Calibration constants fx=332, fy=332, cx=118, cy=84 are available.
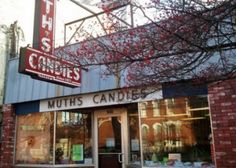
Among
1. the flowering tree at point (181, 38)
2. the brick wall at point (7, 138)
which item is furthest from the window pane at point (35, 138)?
the flowering tree at point (181, 38)

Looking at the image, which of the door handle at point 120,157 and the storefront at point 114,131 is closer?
the storefront at point 114,131

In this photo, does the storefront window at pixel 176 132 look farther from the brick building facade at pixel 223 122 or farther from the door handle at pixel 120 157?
the door handle at pixel 120 157

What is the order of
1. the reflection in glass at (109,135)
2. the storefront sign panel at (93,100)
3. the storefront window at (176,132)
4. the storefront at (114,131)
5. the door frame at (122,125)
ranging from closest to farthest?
the storefront window at (176,132)
the storefront at (114,131)
the storefront sign panel at (93,100)
the door frame at (122,125)
the reflection in glass at (109,135)

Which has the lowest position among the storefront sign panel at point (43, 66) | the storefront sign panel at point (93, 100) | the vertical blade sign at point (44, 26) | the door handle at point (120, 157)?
the door handle at point (120, 157)

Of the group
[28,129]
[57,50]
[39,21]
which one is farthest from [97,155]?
[39,21]

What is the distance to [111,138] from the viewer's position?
32.7 feet

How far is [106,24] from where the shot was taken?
5.67m

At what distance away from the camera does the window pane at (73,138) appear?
10.3 m

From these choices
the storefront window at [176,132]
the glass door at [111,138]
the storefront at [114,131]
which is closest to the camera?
the storefront window at [176,132]

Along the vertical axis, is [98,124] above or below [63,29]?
below

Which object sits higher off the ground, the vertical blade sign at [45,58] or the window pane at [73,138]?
the vertical blade sign at [45,58]

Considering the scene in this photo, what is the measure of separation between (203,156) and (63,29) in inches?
301

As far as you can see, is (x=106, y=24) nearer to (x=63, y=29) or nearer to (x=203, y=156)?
(x=203, y=156)

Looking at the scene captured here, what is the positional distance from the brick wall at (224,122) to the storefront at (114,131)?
1.13 ft
